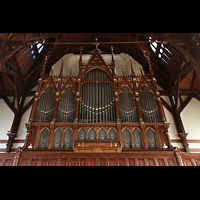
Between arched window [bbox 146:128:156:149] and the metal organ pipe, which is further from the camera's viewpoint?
the metal organ pipe

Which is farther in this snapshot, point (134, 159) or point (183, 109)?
point (183, 109)

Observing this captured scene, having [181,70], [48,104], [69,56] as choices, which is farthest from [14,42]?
[181,70]

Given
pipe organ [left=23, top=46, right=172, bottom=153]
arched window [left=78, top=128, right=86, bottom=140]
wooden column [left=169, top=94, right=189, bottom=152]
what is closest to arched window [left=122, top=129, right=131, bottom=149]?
pipe organ [left=23, top=46, right=172, bottom=153]

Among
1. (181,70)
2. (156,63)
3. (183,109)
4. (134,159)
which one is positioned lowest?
(134,159)

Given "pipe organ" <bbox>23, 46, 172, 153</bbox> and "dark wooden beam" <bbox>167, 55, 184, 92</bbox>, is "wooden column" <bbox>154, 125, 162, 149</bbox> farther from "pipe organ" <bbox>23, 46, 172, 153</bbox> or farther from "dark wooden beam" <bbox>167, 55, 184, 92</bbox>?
"dark wooden beam" <bbox>167, 55, 184, 92</bbox>

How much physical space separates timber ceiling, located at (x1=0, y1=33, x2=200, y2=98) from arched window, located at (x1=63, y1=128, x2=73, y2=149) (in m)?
4.78

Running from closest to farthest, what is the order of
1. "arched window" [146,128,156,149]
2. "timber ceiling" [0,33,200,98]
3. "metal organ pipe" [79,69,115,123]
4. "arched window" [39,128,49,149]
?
"arched window" [39,128,49,149]
"arched window" [146,128,156,149]
"timber ceiling" [0,33,200,98]
"metal organ pipe" [79,69,115,123]

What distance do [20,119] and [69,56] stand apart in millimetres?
6097

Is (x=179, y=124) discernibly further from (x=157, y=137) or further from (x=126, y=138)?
(x=126, y=138)

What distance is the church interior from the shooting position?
8000 millimetres

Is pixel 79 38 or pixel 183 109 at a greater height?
pixel 79 38

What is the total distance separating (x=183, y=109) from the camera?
12945mm

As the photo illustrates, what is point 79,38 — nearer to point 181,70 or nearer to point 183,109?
point 181,70

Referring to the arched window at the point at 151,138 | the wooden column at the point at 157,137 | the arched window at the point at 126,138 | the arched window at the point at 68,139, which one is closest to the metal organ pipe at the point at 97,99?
the arched window at the point at 68,139
